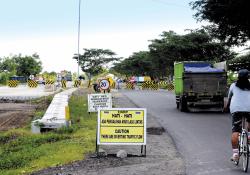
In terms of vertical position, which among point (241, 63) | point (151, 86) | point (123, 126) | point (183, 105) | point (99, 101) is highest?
point (241, 63)

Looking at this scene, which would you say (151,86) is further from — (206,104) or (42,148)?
(42,148)

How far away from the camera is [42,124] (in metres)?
18.6

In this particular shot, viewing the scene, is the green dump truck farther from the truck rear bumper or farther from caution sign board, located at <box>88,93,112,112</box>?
caution sign board, located at <box>88,93,112,112</box>

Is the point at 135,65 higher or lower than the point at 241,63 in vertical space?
higher

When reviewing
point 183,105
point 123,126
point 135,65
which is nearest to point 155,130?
point 123,126

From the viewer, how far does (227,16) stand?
102 ft

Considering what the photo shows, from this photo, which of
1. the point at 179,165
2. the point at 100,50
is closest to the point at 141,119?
the point at 179,165

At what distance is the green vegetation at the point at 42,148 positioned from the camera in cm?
1208

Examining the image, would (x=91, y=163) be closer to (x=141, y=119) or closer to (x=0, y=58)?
(x=141, y=119)

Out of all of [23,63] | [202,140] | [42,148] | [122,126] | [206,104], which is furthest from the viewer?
[23,63]

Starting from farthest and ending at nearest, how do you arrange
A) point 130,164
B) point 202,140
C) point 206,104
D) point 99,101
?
1. point 206,104
2. point 99,101
3. point 202,140
4. point 130,164

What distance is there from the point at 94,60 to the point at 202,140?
11313 centimetres

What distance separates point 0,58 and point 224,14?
118 m

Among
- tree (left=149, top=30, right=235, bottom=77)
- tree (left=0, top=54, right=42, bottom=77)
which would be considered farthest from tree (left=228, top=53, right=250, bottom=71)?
tree (left=0, top=54, right=42, bottom=77)
